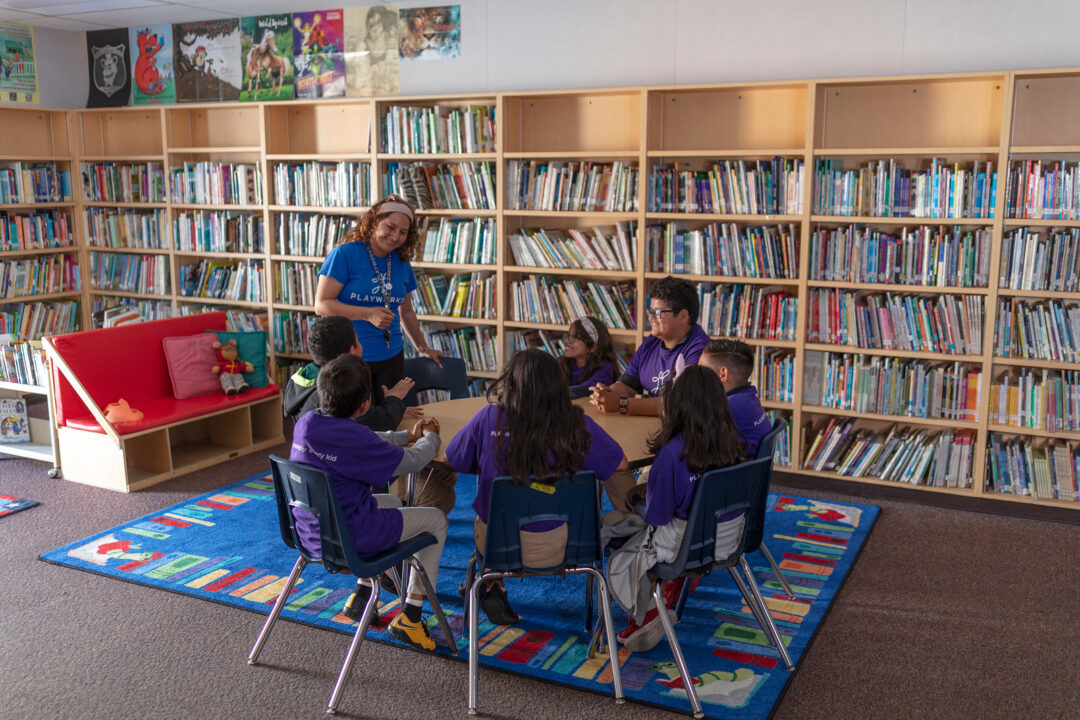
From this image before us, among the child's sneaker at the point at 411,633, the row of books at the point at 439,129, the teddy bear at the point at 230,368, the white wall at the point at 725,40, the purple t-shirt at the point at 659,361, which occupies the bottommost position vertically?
the child's sneaker at the point at 411,633

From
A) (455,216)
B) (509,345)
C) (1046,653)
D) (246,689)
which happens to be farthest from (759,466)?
(455,216)

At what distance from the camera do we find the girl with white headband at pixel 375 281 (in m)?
4.55

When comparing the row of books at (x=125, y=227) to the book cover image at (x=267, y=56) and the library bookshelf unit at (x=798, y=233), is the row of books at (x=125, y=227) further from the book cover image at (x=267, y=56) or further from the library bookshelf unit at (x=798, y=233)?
the book cover image at (x=267, y=56)

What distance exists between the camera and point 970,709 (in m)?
3.03

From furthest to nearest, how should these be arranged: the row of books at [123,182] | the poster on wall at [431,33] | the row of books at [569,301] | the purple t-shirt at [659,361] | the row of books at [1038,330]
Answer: the row of books at [123,182] → the poster on wall at [431,33] → the row of books at [569,301] → the row of books at [1038,330] → the purple t-shirt at [659,361]

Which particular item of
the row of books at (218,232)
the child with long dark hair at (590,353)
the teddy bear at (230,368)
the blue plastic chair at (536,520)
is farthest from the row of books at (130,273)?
the blue plastic chair at (536,520)

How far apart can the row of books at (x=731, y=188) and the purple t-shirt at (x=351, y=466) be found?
2.91m

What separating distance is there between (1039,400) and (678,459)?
2.77 metres

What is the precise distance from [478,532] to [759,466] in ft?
3.11

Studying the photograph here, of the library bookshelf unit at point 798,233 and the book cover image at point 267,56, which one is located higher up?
the book cover image at point 267,56

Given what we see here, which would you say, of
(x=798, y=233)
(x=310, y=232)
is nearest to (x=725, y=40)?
(x=798, y=233)

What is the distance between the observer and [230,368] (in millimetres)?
5906

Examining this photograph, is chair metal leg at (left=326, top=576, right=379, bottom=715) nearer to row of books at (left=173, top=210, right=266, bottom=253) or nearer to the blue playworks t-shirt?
the blue playworks t-shirt

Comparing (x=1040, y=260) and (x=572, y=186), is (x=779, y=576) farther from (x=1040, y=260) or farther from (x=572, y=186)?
(x=572, y=186)
